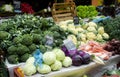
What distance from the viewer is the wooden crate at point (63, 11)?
5056 millimetres

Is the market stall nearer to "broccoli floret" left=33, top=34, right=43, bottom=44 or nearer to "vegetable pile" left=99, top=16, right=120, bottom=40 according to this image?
"broccoli floret" left=33, top=34, right=43, bottom=44

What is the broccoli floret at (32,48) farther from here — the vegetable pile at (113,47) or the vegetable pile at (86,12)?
the vegetable pile at (86,12)

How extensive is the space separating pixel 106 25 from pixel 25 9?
2612 millimetres

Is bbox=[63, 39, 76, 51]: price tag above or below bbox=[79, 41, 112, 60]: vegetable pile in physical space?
above

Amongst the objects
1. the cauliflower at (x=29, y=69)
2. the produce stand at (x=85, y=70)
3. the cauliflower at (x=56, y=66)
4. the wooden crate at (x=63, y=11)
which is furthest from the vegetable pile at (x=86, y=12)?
the cauliflower at (x=29, y=69)

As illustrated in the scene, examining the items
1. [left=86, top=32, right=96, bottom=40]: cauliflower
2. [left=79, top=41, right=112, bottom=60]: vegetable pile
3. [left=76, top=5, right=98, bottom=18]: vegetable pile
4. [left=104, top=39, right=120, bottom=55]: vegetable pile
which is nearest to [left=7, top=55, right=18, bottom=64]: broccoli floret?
[left=79, top=41, right=112, bottom=60]: vegetable pile

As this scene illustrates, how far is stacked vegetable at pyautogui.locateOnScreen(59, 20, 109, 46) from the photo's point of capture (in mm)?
3422

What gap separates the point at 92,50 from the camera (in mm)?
2961

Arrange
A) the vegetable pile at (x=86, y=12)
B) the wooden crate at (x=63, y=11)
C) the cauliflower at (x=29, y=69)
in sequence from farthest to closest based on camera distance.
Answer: the vegetable pile at (x=86, y=12)
the wooden crate at (x=63, y=11)
the cauliflower at (x=29, y=69)

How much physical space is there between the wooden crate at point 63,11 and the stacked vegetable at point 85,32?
1228 mm

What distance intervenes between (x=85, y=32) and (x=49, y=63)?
1305 mm

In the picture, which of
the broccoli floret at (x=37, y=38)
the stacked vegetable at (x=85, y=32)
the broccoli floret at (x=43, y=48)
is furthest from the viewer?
the stacked vegetable at (x=85, y=32)

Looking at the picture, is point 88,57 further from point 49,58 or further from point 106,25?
point 106,25

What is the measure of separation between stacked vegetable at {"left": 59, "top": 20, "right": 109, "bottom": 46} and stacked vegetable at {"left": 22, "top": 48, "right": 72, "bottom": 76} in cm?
72
